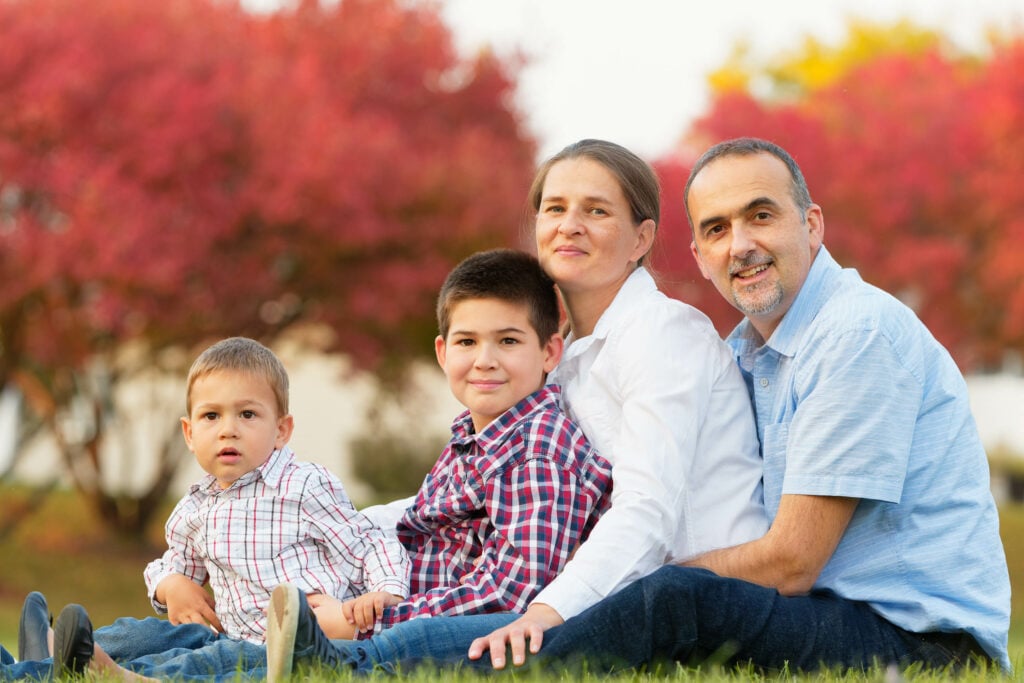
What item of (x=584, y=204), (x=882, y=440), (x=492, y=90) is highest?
(x=492, y=90)

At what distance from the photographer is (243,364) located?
3.47 m

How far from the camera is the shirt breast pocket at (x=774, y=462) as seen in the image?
3217mm

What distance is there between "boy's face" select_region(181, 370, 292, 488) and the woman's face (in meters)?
0.85

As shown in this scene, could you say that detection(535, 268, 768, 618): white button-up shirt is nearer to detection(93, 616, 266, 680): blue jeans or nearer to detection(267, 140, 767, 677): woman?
detection(267, 140, 767, 677): woman

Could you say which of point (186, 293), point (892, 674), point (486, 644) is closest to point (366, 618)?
point (486, 644)

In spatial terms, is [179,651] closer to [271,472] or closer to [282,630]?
[271,472]

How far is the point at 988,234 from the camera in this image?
13.2 meters

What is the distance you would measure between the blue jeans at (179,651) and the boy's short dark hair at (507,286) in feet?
3.25

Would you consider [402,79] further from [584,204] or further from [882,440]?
[882,440]

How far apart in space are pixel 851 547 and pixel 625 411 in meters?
0.62

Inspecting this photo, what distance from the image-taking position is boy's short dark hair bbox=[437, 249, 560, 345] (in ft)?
Answer: 11.3

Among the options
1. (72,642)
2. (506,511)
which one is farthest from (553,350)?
(72,642)

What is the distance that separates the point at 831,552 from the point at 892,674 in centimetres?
63

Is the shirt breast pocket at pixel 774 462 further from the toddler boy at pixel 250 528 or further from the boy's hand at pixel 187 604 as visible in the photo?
the boy's hand at pixel 187 604
